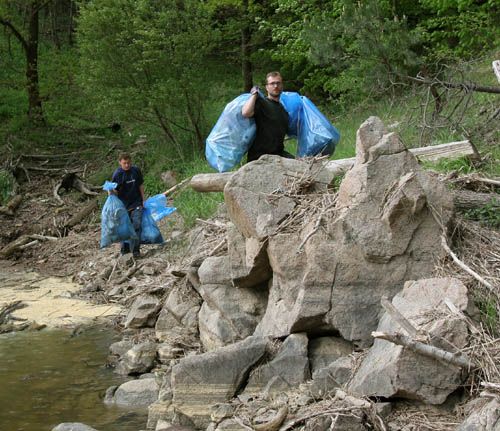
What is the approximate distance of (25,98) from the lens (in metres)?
21.7

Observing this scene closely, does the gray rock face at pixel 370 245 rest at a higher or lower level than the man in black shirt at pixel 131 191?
higher

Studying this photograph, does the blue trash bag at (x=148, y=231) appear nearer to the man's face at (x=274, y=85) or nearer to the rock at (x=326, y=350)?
the man's face at (x=274, y=85)

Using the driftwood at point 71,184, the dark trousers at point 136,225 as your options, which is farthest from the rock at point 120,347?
the driftwood at point 71,184

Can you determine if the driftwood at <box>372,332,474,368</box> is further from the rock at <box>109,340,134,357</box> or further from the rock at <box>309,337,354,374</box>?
the rock at <box>109,340,134,357</box>

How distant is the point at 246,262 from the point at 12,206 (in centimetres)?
953

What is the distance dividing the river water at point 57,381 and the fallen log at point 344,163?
6.71ft

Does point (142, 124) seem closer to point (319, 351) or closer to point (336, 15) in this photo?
point (336, 15)

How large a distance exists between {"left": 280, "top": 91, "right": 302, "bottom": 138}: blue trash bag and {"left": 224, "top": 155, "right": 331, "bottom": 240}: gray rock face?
4.09ft

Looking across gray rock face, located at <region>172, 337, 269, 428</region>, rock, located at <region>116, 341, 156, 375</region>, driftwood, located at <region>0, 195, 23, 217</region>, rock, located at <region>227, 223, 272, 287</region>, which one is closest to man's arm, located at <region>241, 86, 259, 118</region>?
rock, located at <region>227, 223, 272, 287</region>

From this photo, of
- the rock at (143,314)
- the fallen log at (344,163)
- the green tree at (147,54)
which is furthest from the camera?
the green tree at (147,54)

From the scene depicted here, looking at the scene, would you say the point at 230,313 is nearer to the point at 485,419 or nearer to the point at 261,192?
the point at 261,192

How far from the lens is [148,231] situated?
1170cm

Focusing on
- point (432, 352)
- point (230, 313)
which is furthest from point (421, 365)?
point (230, 313)

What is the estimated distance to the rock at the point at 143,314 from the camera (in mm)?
9055
